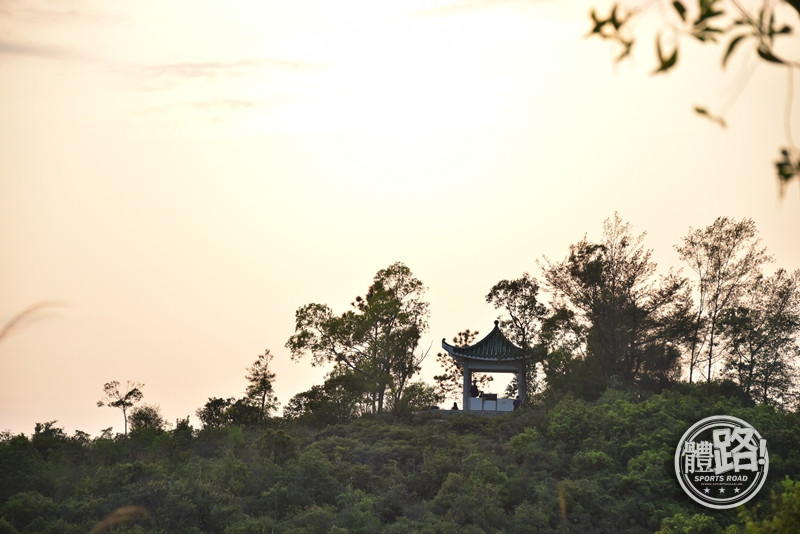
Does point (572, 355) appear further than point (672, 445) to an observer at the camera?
Yes

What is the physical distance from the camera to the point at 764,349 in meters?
26.0

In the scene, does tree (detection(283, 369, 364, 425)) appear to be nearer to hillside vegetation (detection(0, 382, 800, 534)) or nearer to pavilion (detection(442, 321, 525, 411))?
hillside vegetation (detection(0, 382, 800, 534))

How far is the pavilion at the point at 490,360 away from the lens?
28234 mm

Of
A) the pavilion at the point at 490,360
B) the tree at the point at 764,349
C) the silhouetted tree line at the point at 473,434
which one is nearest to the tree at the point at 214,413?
the silhouetted tree line at the point at 473,434

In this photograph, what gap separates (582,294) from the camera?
27406mm

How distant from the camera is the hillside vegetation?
19.3 metres

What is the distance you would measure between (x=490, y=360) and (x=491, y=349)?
398 mm

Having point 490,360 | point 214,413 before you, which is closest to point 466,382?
point 490,360

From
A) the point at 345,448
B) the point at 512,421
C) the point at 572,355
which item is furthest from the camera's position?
the point at 572,355

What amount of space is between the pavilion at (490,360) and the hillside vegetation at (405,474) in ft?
6.76

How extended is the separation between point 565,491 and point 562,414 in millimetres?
4334

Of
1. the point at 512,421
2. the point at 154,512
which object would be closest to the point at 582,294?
the point at 512,421

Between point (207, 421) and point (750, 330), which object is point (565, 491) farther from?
point (207, 421)

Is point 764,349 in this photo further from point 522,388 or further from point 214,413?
point 214,413
